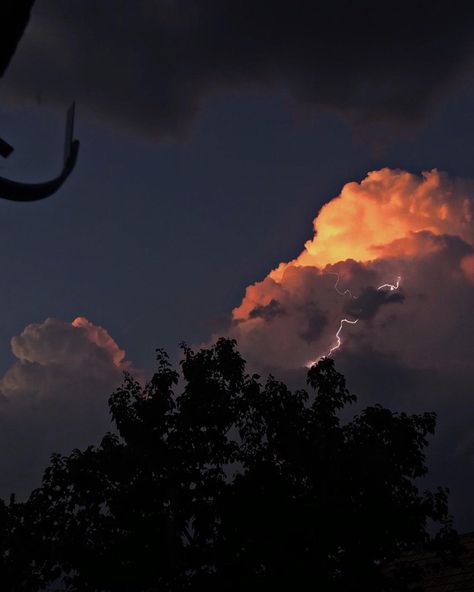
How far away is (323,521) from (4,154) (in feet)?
38.4

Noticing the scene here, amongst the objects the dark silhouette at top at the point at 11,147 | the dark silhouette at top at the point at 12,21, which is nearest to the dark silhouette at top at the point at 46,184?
the dark silhouette at top at the point at 11,147

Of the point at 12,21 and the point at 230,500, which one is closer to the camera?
the point at 12,21

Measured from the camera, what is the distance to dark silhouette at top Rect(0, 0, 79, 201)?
2.26 metres

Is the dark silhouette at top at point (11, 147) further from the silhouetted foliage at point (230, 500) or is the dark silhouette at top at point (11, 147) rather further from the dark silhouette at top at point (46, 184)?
the silhouetted foliage at point (230, 500)

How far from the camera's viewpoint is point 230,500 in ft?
45.0

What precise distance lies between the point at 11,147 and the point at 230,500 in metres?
12.2

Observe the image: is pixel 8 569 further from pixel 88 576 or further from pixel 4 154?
pixel 4 154

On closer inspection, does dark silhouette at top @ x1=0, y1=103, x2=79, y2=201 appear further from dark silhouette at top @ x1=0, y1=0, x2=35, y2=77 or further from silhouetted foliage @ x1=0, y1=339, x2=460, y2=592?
Answer: silhouetted foliage @ x1=0, y1=339, x2=460, y2=592

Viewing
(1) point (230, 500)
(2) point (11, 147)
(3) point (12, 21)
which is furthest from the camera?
(1) point (230, 500)

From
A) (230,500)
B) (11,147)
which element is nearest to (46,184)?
(11,147)

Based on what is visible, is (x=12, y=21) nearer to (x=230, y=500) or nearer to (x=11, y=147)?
(x=11, y=147)

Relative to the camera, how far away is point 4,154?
9.01 feet

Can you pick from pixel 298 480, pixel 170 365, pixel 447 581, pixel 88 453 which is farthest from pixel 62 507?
pixel 447 581

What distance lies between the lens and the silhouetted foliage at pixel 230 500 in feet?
42.0
